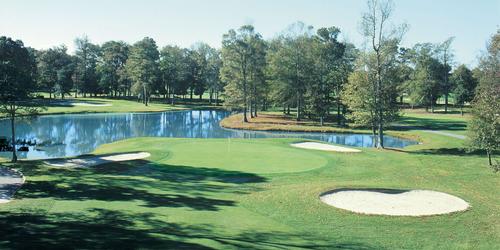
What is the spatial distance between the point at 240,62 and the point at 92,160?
1727 inches

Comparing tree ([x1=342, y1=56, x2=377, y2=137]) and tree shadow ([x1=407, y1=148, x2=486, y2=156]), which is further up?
tree ([x1=342, y1=56, x2=377, y2=137])

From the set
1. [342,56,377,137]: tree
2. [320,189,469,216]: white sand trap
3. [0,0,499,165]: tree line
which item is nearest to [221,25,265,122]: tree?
[0,0,499,165]: tree line

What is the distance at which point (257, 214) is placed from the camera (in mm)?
16781

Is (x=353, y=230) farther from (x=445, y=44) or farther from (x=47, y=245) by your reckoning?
(x=445, y=44)

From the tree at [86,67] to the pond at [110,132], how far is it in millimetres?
42786

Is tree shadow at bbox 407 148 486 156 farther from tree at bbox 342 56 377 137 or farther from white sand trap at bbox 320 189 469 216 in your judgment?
white sand trap at bbox 320 189 469 216

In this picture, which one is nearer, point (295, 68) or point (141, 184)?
point (141, 184)

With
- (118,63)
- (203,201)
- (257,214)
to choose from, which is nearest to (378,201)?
(257,214)

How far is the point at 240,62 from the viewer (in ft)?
230

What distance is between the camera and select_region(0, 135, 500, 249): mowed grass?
44.5 feet

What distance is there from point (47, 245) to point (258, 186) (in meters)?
11.8

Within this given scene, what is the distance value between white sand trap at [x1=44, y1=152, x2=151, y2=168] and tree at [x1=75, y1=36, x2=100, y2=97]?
92.6 meters

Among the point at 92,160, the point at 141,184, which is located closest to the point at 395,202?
the point at 141,184

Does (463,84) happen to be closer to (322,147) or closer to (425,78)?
(425,78)
